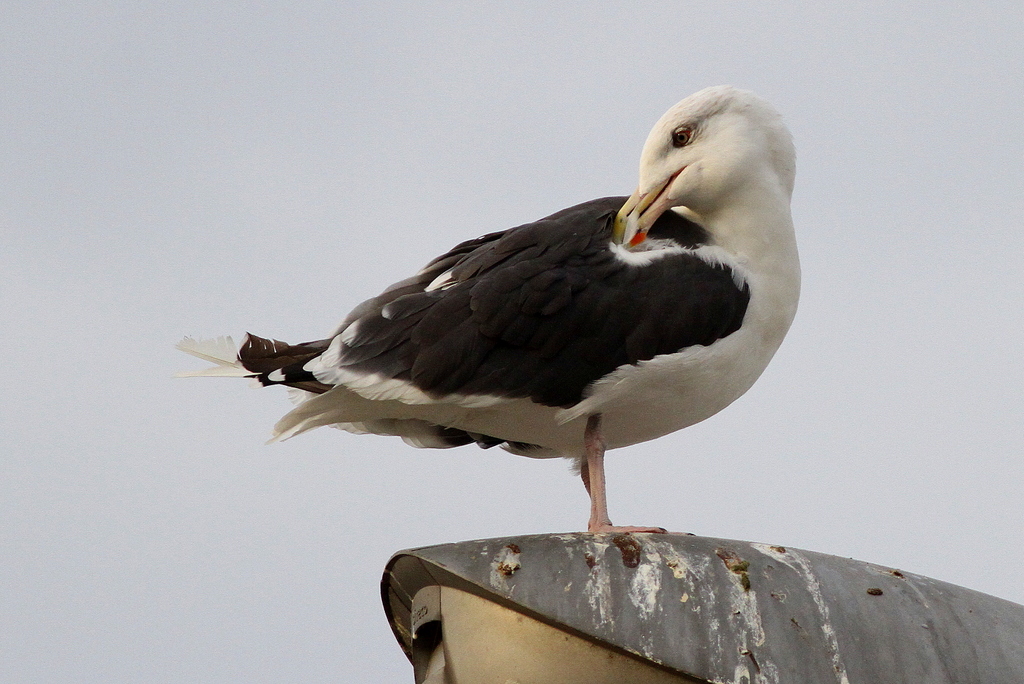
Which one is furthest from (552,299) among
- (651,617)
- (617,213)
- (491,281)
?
(651,617)

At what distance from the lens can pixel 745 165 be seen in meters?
4.75

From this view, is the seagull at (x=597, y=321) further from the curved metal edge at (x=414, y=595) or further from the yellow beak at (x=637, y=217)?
the curved metal edge at (x=414, y=595)

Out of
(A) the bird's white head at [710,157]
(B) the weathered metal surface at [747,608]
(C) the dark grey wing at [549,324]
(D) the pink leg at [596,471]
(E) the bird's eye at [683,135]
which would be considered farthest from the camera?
(E) the bird's eye at [683,135]

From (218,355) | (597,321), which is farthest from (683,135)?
(218,355)

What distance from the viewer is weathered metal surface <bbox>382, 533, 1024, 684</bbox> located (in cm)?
334

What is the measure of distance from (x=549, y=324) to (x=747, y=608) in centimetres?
133

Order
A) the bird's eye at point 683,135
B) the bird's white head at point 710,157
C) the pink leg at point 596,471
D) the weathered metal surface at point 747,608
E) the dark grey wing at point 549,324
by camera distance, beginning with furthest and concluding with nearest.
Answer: the bird's eye at point 683,135 < the bird's white head at point 710,157 < the pink leg at point 596,471 < the dark grey wing at point 549,324 < the weathered metal surface at point 747,608

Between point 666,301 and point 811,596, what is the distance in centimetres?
129

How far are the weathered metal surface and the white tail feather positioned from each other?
1299 mm

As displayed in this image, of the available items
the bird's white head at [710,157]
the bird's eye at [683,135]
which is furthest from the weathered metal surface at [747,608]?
the bird's eye at [683,135]

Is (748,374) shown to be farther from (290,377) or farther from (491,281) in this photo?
(290,377)

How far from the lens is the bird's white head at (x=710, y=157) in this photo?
187 inches

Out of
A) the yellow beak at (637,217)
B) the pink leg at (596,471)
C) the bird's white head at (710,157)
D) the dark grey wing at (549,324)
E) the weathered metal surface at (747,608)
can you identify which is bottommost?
the weathered metal surface at (747,608)

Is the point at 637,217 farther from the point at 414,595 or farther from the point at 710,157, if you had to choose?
the point at 414,595
